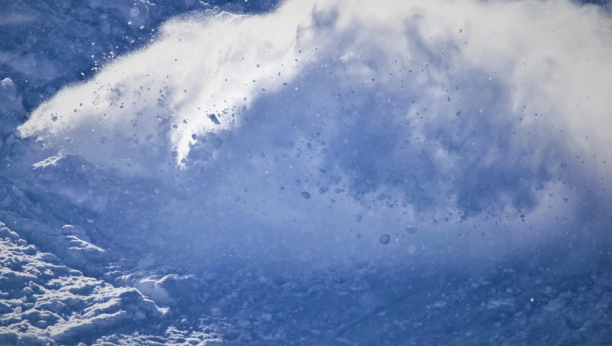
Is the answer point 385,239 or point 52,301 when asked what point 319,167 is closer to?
point 385,239

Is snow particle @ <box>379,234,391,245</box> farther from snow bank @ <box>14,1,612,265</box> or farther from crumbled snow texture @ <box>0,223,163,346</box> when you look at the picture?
crumbled snow texture @ <box>0,223,163,346</box>

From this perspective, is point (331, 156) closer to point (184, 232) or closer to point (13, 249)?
point (184, 232)

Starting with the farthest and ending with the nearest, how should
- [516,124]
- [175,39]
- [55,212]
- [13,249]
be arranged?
[175,39]
[516,124]
[55,212]
[13,249]

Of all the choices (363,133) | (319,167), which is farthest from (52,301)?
(363,133)

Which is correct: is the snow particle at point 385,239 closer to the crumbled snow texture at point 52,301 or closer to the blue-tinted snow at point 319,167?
the blue-tinted snow at point 319,167

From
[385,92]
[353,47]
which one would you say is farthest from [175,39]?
[385,92]

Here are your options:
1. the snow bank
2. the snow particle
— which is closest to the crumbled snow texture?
the snow bank

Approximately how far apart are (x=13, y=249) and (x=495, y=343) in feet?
26.7

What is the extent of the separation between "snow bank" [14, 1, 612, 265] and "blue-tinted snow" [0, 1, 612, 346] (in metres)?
0.04

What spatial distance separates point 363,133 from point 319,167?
1168mm

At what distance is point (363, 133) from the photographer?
1127cm

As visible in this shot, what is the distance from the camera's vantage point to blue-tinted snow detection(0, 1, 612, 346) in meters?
9.23

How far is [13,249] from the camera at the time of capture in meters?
9.29

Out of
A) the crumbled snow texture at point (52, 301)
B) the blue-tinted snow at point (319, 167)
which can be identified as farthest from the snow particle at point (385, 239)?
the crumbled snow texture at point (52, 301)
